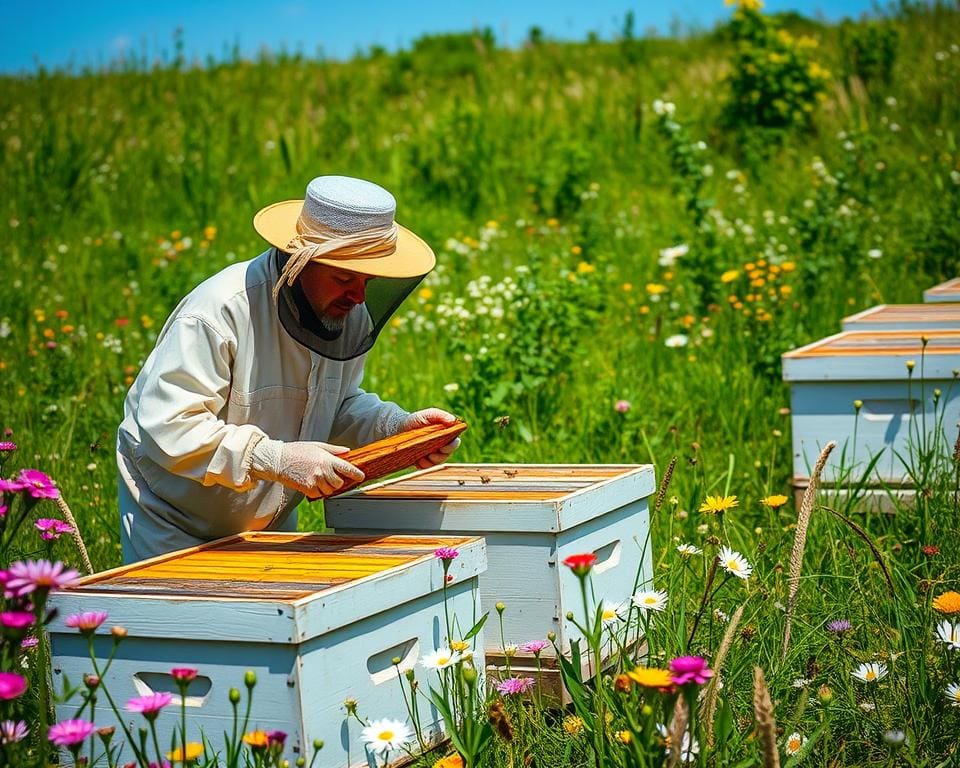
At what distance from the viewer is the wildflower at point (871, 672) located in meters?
2.28

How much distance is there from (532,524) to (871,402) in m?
1.69

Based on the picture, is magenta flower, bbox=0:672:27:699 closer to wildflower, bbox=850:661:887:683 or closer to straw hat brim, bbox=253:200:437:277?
straw hat brim, bbox=253:200:437:277

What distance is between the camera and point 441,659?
2.10 m

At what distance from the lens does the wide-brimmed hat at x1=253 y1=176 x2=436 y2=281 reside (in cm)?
265

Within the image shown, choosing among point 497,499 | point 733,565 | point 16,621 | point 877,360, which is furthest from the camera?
point 877,360

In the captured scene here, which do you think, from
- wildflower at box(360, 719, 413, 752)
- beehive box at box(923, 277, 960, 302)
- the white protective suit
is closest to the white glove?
the white protective suit

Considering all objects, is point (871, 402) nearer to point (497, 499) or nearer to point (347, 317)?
point (497, 499)

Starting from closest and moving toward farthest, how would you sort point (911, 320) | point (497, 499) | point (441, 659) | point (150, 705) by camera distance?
point (150, 705)
point (441, 659)
point (497, 499)
point (911, 320)

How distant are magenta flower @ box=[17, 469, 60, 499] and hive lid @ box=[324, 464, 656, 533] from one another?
94 centimetres

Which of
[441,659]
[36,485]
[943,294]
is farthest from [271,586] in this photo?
[943,294]

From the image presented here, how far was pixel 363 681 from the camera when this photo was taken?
7.06ft

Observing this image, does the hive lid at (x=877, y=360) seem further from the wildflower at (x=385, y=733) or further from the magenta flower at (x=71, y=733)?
the magenta flower at (x=71, y=733)

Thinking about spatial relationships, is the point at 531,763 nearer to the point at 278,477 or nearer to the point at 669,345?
the point at 278,477

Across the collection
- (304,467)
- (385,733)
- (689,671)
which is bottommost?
(385,733)
